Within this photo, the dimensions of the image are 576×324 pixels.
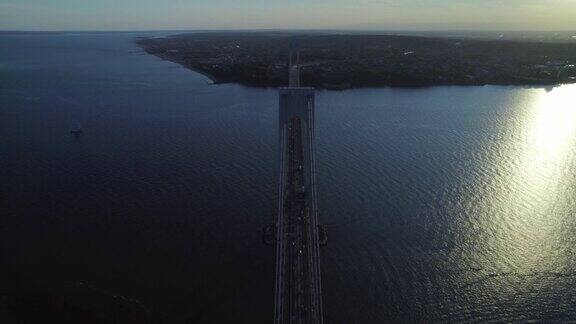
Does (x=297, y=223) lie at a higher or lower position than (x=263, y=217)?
higher

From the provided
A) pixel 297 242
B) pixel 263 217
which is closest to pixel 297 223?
pixel 297 242

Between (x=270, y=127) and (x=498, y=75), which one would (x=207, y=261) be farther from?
(x=498, y=75)

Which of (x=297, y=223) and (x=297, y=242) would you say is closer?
(x=297, y=242)

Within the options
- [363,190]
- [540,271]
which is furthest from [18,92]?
[540,271]

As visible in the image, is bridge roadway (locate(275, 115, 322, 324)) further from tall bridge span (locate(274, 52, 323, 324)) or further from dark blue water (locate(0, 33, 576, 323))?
dark blue water (locate(0, 33, 576, 323))

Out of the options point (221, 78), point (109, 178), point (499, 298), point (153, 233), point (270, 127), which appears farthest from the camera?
point (221, 78)

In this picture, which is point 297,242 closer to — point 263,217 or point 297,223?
point 297,223
